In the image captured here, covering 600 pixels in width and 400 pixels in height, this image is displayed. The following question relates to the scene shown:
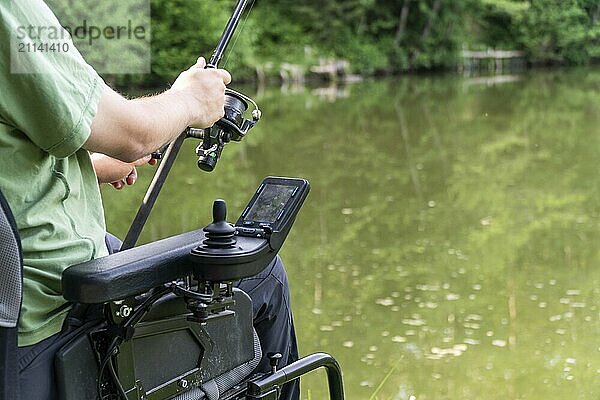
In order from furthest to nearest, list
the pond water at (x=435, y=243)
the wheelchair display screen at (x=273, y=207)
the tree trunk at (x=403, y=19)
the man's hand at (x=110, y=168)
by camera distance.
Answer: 1. the tree trunk at (x=403, y=19)
2. the pond water at (x=435, y=243)
3. the man's hand at (x=110, y=168)
4. the wheelchair display screen at (x=273, y=207)

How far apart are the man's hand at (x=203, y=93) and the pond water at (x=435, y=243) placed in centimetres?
146

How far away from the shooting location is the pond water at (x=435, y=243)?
143 inches

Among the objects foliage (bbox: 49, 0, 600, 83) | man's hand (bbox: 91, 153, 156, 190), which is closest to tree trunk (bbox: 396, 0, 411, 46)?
foliage (bbox: 49, 0, 600, 83)

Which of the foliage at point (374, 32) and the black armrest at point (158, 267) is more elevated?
the black armrest at point (158, 267)

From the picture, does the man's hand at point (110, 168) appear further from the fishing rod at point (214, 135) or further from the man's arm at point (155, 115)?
the man's arm at point (155, 115)

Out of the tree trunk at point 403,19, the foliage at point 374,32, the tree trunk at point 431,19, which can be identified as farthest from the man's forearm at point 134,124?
the tree trunk at point 431,19

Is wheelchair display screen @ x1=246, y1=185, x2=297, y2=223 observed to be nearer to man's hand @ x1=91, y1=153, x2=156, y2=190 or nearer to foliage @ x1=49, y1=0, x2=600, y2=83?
man's hand @ x1=91, y1=153, x2=156, y2=190

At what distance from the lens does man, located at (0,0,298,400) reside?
145 centimetres

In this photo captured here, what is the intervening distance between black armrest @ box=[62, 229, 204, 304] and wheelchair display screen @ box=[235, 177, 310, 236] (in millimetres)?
90

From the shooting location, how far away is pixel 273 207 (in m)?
1.81

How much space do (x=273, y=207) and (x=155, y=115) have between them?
11.2 inches

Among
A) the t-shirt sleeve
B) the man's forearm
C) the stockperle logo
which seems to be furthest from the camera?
the stockperle logo

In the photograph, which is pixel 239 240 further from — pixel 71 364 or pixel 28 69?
pixel 28 69

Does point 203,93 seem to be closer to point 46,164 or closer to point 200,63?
point 200,63
